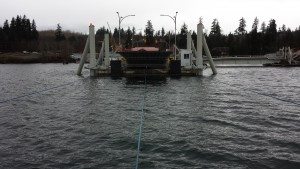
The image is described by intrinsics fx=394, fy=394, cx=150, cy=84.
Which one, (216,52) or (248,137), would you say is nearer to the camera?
(248,137)

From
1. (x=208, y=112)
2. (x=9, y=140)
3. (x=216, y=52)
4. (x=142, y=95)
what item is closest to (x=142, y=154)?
(x=9, y=140)

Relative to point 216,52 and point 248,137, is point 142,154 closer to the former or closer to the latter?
point 248,137

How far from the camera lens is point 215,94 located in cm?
3603

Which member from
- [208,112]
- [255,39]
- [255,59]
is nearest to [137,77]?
[208,112]

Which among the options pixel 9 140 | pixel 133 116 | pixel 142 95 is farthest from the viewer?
pixel 142 95

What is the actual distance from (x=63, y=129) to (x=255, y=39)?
149313 mm

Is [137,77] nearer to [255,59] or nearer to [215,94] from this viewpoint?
[215,94]

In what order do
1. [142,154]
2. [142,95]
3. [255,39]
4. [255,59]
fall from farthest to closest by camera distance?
[255,39] < [255,59] < [142,95] < [142,154]

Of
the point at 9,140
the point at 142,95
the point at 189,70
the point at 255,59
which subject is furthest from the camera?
the point at 255,59

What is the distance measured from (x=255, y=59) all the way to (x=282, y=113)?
9236 centimetres

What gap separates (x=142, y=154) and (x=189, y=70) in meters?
43.0

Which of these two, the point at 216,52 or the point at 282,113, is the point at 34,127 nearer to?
the point at 282,113

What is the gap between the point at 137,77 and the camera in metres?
58.6

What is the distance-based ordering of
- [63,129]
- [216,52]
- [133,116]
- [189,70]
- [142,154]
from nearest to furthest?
[142,154] → [63,129] → [133,116] → [189,70] → [216,52]
